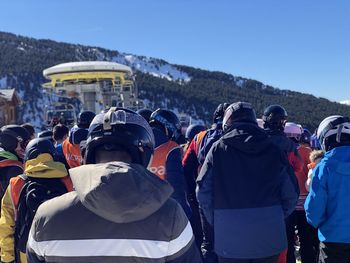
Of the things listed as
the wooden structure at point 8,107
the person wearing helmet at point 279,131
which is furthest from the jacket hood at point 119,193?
the wooden structure at point 8,107

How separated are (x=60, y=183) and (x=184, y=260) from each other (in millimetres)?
2022

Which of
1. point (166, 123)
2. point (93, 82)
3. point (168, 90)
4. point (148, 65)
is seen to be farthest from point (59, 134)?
point (148, 65)

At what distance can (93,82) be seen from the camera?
4541 cm

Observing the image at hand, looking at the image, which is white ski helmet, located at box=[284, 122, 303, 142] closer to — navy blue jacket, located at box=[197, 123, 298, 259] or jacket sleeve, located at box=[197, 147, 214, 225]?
navy blue jacket, located at box=[197, 123, 298, 259]

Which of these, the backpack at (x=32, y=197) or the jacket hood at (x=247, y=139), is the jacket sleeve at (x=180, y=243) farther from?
the backpack at (x=32, y=197)

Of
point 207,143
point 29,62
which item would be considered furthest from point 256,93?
point 207,143

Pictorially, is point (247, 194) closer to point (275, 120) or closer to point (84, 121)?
point (275, 120)

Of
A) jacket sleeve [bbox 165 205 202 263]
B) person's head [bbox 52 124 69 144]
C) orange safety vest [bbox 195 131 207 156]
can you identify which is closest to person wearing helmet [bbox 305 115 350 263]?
orange safety vest [bbox 195 131 207 156]

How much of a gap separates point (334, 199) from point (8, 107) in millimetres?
49050

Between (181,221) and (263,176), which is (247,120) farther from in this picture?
(181,221)

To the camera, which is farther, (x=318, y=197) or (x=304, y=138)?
(x=304, y=138)

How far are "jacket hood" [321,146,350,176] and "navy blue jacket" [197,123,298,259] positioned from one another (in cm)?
37

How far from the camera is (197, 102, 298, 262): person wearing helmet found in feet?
11.1

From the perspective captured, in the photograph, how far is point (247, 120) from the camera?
3785mm
